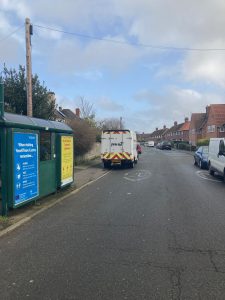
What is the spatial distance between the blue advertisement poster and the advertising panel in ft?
8.19

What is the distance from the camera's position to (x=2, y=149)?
8688 millimetres

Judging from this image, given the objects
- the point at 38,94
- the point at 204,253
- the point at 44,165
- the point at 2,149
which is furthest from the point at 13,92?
the point at 204,253

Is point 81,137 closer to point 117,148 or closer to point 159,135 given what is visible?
point 117,148

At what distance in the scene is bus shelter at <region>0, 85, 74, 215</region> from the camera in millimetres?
8680

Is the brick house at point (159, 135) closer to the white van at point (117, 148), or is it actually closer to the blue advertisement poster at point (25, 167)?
the white van at point (117, 148)

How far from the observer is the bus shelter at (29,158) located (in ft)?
28.5

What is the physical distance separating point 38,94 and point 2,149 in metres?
12.9

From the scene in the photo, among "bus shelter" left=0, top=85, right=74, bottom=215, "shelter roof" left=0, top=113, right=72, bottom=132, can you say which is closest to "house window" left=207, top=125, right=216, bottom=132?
"bus shelter" left=0, top=85, right=74, bottom=215

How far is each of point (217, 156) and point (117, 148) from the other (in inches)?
341

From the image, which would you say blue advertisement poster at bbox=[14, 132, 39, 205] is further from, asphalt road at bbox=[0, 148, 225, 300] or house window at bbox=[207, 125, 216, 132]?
house window at bbox=[207, 125, 216, 132]

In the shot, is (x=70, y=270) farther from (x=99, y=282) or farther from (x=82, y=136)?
(x=82, y=136)

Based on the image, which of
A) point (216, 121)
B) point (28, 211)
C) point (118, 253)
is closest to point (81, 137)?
point (28, 211)

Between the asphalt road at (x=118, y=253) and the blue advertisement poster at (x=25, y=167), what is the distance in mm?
690

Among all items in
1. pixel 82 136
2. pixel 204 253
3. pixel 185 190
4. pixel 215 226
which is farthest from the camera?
pixel 82 136
